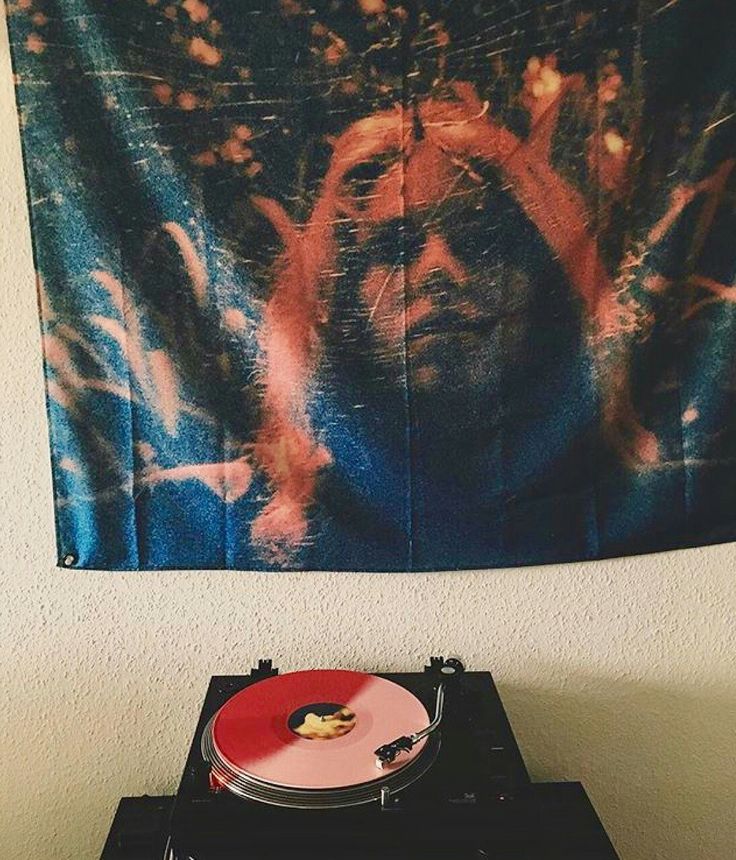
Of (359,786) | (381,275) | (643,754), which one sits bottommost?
(643,754)

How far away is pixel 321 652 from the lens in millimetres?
1404

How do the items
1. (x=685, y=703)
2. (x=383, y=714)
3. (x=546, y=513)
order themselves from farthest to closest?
(x=685, y=703), (x=546, y=513), (x=383, y=714)

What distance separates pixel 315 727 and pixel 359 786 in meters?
0.11

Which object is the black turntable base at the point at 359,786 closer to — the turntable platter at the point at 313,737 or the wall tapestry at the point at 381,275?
the turntable platter at the point at 313,737

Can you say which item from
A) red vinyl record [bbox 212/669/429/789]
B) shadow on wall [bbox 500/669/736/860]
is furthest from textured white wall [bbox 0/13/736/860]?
red vinyl record [bbox 212/669/429/789]

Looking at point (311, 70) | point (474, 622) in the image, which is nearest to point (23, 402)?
point (311, 70)

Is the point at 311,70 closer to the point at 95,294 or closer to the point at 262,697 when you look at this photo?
the point at 95,294

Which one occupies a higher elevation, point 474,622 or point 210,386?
point 210,386

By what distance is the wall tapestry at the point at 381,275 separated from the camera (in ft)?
4.08

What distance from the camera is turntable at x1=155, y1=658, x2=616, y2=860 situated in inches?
37.9

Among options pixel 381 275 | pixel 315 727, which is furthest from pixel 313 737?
pixel 381 275

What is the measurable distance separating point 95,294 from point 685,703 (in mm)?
1136

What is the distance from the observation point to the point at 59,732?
1409 mm

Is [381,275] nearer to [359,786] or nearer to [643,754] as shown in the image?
[359,786]
